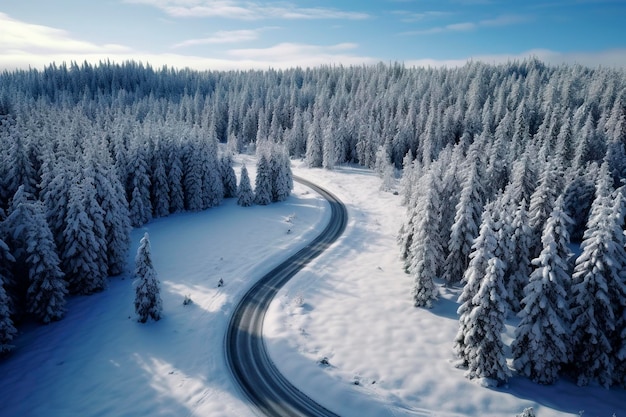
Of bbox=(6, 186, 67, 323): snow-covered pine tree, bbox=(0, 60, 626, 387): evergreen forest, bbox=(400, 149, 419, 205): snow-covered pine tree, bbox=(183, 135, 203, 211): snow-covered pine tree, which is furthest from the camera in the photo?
bbox=(183, 135, 203, 211): snow-covered pine tree

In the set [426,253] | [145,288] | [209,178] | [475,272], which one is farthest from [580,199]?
[145,288]

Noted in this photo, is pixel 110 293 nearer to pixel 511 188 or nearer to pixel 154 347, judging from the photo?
pixel 154 347

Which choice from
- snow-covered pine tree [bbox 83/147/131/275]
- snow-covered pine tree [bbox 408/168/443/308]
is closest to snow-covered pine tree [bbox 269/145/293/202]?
snow-covered pine tree [bbox 83/147/131/275]

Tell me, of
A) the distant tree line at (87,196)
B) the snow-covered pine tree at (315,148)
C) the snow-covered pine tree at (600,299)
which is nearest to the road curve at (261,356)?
the distant tree line at (87,196)

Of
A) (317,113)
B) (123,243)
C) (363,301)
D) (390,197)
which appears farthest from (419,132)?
(123,243)

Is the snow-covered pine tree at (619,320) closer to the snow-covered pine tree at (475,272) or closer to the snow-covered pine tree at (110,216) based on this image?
Result: the snow-covered pine tree at (475,272)

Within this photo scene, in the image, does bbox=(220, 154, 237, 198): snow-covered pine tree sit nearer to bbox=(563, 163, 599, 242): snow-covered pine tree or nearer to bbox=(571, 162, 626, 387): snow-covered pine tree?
bbox=(563, 163, 599, 242): snow-covered pine tree
